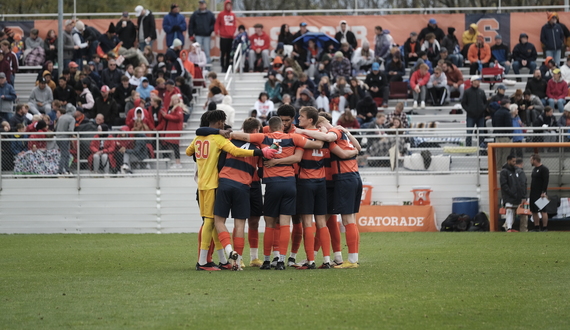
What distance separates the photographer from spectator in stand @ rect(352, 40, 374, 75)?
2592 cm

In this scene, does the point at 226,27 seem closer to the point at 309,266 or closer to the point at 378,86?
the point at 378,86

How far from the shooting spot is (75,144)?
19.7m

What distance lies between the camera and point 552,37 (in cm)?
2645

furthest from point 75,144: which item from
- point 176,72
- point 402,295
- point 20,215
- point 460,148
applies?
point 402,295

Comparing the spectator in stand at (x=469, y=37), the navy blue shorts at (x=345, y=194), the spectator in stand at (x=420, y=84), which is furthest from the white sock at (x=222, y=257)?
the spectator in stand at (x=469, y=37)

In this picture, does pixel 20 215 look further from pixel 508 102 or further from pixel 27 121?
pixel 508 102

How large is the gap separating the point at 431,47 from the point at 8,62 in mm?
13408

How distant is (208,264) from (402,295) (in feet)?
11.3

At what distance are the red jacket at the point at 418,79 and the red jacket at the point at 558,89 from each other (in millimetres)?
3561

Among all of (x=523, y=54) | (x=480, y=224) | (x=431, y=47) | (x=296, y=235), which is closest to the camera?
(x=296, y=235)

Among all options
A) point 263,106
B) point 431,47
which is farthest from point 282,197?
point 431,47

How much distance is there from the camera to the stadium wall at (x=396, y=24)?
27.7 m

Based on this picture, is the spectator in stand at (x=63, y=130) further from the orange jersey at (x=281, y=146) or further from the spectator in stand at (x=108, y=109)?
the orange jersey at (x=281, y=146)

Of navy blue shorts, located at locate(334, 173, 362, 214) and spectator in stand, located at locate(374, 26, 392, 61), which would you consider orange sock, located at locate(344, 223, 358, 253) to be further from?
spectator in stand, located at locate(374, 26, 392, 61)
